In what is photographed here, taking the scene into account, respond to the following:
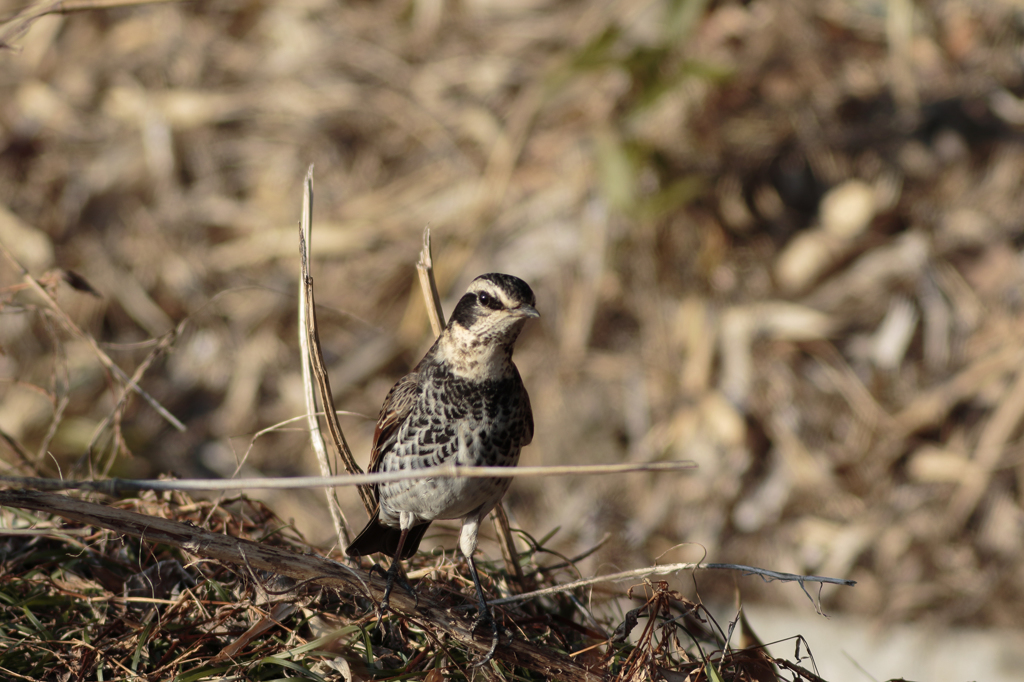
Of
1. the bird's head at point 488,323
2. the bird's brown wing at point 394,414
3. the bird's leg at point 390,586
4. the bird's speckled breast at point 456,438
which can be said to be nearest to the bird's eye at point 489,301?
the bird's head at point 488,323

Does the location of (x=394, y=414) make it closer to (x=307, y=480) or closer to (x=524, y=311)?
(x=524, y=311)

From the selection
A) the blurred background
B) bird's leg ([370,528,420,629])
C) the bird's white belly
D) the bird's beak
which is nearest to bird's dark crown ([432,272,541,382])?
the bird's beak

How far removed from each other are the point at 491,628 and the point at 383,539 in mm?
641

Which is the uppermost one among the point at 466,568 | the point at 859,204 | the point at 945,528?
the point at 859,204

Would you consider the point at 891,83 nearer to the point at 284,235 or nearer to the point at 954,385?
the point at 954,385

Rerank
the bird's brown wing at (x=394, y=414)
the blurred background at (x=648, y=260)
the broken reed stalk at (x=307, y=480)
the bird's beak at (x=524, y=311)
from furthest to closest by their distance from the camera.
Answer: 1. the blurred background at (x=648, y=260)
2. the bird's brown wing at (x=394, y=414)
3. the bird's beak at (x=524, y=311)
4. the broken reed stalk at (x=307, y=480)

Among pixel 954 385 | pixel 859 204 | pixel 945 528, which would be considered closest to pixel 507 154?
pixel 859 204

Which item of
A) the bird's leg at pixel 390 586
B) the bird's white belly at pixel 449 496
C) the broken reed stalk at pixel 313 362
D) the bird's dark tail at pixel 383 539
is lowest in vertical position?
the bird's dark tail at pixel 383 539

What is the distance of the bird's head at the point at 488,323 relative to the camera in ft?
7.84

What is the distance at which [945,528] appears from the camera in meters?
5.78

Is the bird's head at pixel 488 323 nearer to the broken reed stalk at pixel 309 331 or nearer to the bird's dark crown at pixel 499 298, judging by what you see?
the bird's dark crown at pixel 499 298

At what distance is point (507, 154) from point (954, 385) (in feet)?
11.2

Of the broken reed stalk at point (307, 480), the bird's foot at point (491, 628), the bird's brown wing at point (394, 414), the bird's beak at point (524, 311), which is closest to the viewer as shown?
the broken reed stalk at point (307, 480)

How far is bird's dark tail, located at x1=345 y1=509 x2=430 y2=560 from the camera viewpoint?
2.73m
